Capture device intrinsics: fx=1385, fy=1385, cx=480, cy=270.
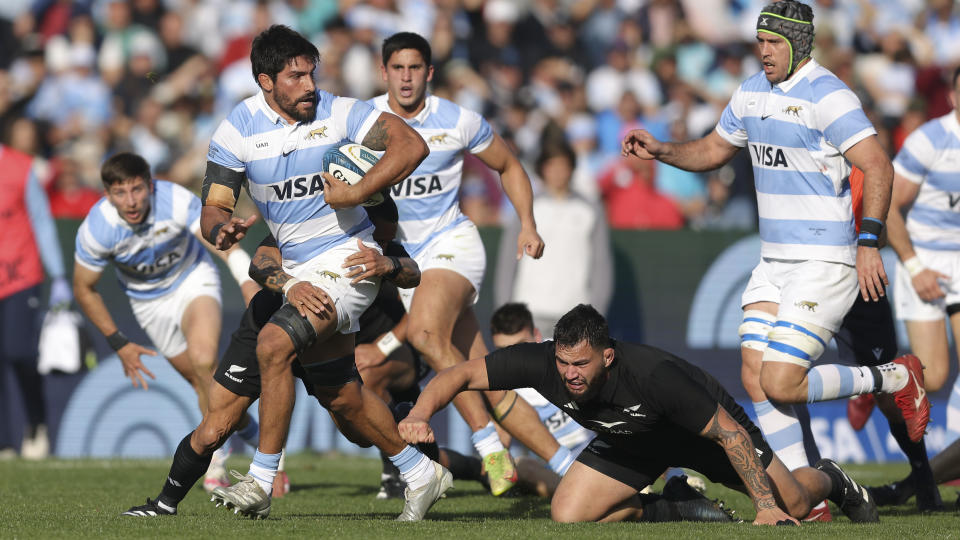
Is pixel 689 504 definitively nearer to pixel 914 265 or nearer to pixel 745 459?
pixel 745 459

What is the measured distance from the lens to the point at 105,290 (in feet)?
43.4

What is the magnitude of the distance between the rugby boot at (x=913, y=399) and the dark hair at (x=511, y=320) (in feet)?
9.40

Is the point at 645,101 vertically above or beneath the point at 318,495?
above

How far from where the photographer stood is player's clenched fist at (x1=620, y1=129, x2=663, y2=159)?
855 centimetres

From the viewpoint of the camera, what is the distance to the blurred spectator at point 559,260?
13.2 meters

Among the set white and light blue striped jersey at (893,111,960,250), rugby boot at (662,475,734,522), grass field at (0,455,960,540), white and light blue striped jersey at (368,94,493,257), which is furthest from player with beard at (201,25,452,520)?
white and light blue striped jersey at (893,111,960,250)

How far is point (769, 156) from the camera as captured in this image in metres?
8.27

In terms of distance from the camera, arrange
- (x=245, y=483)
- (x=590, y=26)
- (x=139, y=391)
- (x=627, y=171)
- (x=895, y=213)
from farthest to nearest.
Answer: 1. (x=590, y=26)
2. (x=627, y=171)
3. (x=139, y=391)
4. (x=895, y=213)
5. (x=245, y=483)

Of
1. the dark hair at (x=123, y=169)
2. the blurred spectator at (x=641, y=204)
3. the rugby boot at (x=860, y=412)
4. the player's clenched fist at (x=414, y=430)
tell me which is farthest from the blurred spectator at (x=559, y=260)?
the player's clenched fist at (x=414, y=430)

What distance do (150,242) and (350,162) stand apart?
11.3 feet

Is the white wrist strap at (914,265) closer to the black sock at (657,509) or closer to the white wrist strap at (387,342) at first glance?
the black sock at (657,509)

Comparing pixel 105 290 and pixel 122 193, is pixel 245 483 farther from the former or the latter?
pixel 105 290

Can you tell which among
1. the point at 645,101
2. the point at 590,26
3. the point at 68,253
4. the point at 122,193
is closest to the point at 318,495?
the point at 122,193

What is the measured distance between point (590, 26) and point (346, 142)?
1219 centimetres
